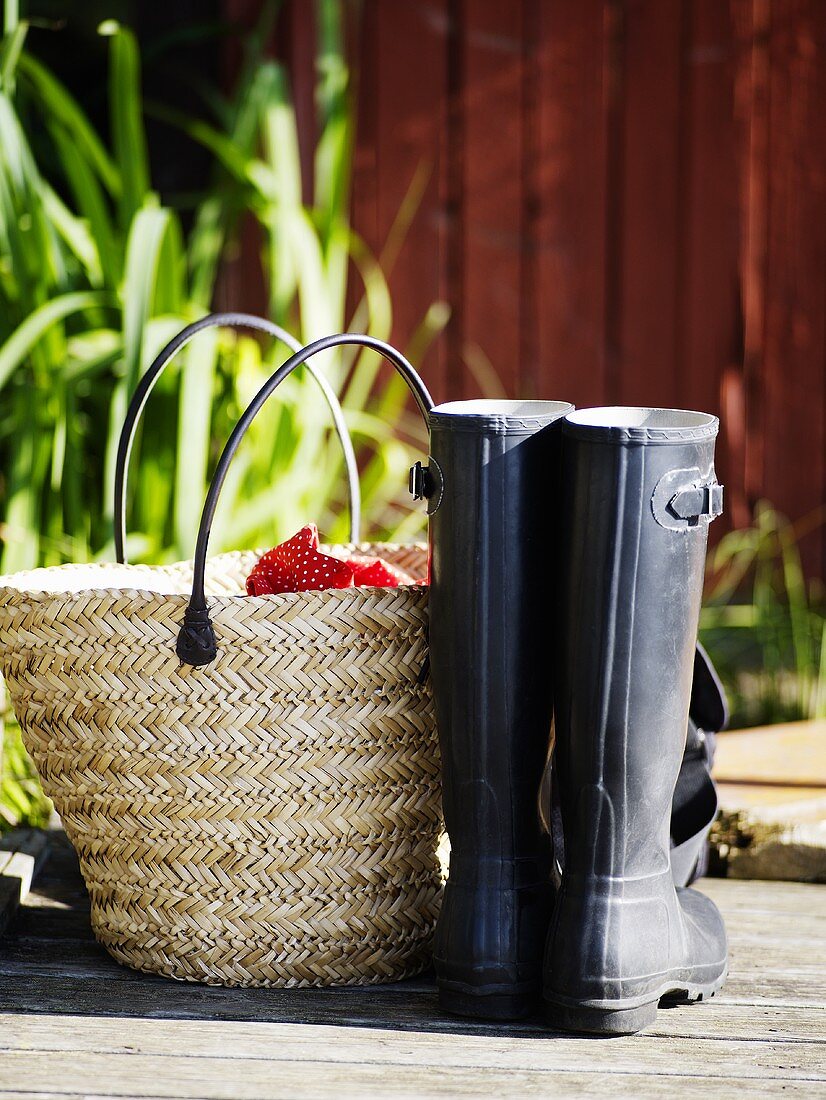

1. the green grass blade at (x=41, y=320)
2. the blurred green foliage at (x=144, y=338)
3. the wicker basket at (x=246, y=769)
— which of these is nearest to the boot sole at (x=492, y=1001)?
the wicker basket at (x=246, y=769)

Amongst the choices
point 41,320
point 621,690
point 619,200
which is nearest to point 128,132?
point 41,320

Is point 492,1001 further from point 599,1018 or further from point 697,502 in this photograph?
point 697,502

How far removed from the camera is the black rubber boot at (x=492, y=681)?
108 cm

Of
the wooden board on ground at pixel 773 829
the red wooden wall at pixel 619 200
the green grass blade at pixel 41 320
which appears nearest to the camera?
the wooden board on ground at pixel 773 829

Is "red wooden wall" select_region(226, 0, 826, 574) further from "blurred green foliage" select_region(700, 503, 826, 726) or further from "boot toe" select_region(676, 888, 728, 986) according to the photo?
"boot toe" select_region(676, 888, 728, 986)

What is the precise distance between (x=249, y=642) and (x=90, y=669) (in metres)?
0.16

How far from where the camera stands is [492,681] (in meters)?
1.08

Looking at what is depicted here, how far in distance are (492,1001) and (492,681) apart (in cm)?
29

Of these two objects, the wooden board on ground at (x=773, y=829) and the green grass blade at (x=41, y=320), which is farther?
the green grass blade at (x=41, y=320)

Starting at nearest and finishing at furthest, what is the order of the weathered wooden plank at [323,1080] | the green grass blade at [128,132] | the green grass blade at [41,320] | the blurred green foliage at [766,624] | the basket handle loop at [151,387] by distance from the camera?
the weathered wooden plank at [323,1080] → the basket handle loop at [151,387] → the green grass blade at [41,320] → the green grass blade at [128,132] → the blurred green foliage at [766,624]

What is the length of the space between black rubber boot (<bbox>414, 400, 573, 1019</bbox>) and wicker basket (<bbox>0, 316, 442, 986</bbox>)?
8 cm

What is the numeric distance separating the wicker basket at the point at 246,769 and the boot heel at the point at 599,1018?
7.5 inches

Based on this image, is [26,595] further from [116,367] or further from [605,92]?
[605,92]

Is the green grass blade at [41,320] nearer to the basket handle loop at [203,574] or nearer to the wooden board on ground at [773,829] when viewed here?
the basket handle loop at [203,574]
